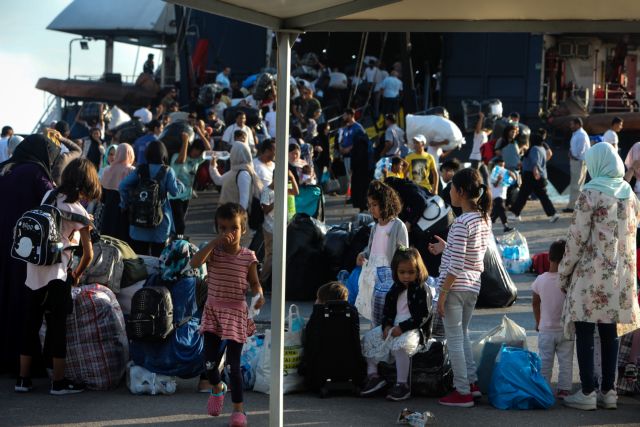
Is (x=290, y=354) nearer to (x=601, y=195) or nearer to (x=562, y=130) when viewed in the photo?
(x=601, y=195)

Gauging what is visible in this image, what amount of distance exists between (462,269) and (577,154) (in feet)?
45.8

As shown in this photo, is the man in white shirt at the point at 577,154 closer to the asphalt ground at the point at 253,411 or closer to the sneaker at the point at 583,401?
the asphalt ground at the point at 253,411

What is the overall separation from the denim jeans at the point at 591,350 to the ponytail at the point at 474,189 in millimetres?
990

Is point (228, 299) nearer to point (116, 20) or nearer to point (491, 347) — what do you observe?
point (491, 347)

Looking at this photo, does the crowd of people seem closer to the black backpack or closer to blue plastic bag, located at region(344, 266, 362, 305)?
the black backpack

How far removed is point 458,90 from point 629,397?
23217 mm

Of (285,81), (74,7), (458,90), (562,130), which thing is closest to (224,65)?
(458,90)

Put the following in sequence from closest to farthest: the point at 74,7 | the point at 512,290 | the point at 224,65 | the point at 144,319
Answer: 1. the point at 144,319
2. the point at 512,290
3. the point at 224,65
4. the point at 74,7

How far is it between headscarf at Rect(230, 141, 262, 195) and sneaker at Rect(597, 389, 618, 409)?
19.4 feet

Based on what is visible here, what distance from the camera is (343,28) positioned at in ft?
19.5

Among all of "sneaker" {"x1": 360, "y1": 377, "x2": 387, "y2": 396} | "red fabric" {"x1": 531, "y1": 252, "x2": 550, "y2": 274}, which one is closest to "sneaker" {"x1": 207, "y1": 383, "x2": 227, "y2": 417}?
"sneaker" {"x1": 360, "y1": 377, "x2": 387, "y2": 396}

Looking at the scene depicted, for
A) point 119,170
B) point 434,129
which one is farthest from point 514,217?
point 119,170

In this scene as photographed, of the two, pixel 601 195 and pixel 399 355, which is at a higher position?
pixel 601 195

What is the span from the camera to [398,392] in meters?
7.62
